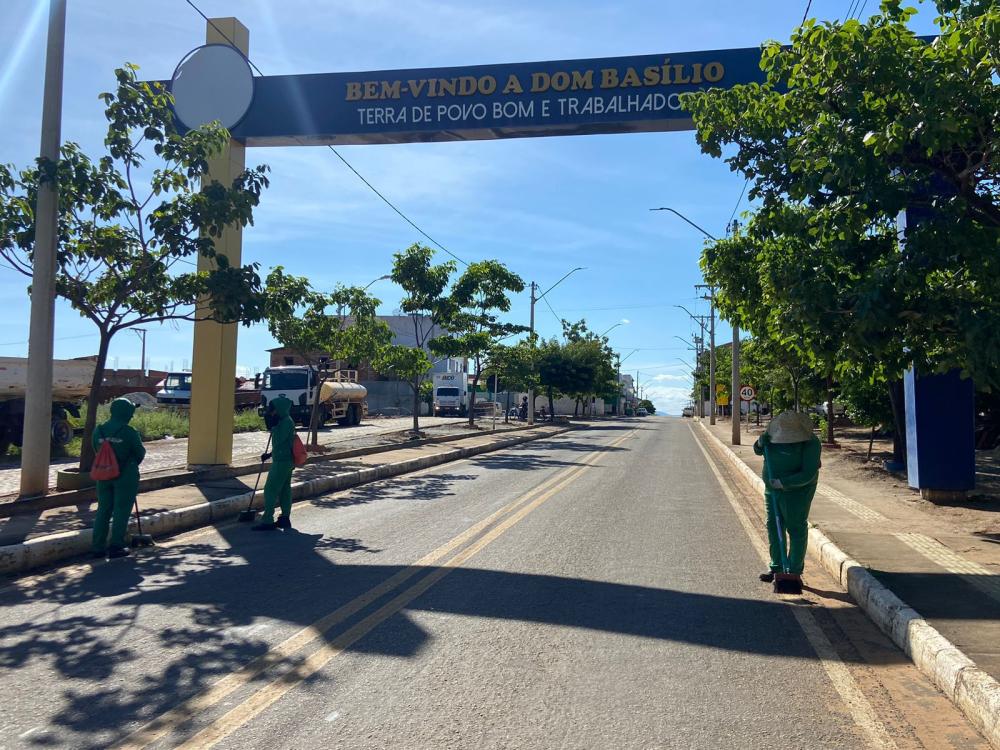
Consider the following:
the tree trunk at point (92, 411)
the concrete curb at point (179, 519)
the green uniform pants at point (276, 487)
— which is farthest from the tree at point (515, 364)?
the green uniform pants at point (276, 487)

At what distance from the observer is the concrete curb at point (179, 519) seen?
7953 mm

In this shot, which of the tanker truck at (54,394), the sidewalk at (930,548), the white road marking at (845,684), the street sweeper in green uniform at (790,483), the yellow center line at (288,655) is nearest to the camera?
the yellow center line at (288,655)

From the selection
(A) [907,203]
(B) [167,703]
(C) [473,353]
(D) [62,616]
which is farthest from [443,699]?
(C) [473,353]

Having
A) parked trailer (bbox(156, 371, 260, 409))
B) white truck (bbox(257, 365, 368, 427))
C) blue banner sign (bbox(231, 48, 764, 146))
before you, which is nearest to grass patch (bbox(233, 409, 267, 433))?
white truck (bbox(257, 365, 368, 427))

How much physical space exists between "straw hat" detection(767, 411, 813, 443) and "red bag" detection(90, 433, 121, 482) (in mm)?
A: 6174

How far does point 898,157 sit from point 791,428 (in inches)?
129

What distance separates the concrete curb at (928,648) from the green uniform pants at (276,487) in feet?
20.6

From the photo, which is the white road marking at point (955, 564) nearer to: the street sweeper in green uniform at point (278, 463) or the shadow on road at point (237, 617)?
the shadow on road at point (237, 617)

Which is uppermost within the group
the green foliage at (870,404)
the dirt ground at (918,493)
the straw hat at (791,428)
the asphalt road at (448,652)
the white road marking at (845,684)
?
the green foliage at (870,404)

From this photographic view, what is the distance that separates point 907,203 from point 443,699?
631 centimetres

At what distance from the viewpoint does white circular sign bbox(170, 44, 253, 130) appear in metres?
16.6

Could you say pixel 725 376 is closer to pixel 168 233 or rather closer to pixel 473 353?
pixel 473 353

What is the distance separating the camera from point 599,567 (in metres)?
7.94

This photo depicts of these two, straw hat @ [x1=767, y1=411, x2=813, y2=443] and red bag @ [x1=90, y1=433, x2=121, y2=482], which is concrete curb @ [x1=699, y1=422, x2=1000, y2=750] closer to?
straw hat @ [x1=767, y1=411, x2=813, y2=443]
